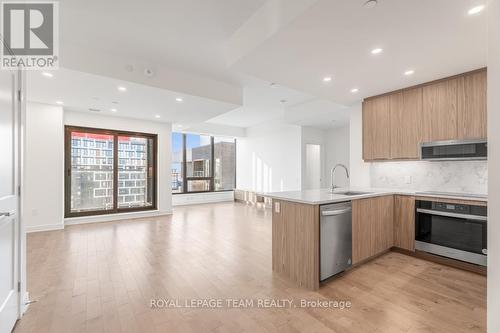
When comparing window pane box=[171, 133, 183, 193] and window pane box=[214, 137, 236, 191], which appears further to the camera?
window pane box=[214, 137, 236, 191]

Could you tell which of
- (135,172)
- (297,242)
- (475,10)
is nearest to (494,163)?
(475,10)

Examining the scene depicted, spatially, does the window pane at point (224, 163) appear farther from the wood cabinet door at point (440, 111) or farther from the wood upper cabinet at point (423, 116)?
the wood cabinet door at point (440, 111)

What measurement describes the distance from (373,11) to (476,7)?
83 cm

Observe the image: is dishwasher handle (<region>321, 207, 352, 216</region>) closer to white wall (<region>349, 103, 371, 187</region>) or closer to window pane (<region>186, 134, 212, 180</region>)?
white wall (<region>349, 103, 371, 187</region>)

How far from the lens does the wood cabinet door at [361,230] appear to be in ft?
9.07

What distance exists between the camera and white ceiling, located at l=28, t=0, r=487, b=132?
1.93 meters

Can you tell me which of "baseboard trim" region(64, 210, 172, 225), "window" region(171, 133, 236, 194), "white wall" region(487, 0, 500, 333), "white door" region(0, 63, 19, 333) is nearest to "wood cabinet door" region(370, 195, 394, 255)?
"white wall" region(487, 0, 500, 333)

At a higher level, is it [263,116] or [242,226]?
[263,116]

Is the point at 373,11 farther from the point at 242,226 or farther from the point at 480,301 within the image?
the point at 242,226

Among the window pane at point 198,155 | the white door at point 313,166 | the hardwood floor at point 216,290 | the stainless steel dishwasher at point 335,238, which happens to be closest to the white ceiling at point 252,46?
the stainless steel dishwasher at point 335,238

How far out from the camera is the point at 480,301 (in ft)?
6.92

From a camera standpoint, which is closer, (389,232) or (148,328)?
(148,328)

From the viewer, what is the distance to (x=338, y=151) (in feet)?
24.3

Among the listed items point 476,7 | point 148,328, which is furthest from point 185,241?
point 476,7
